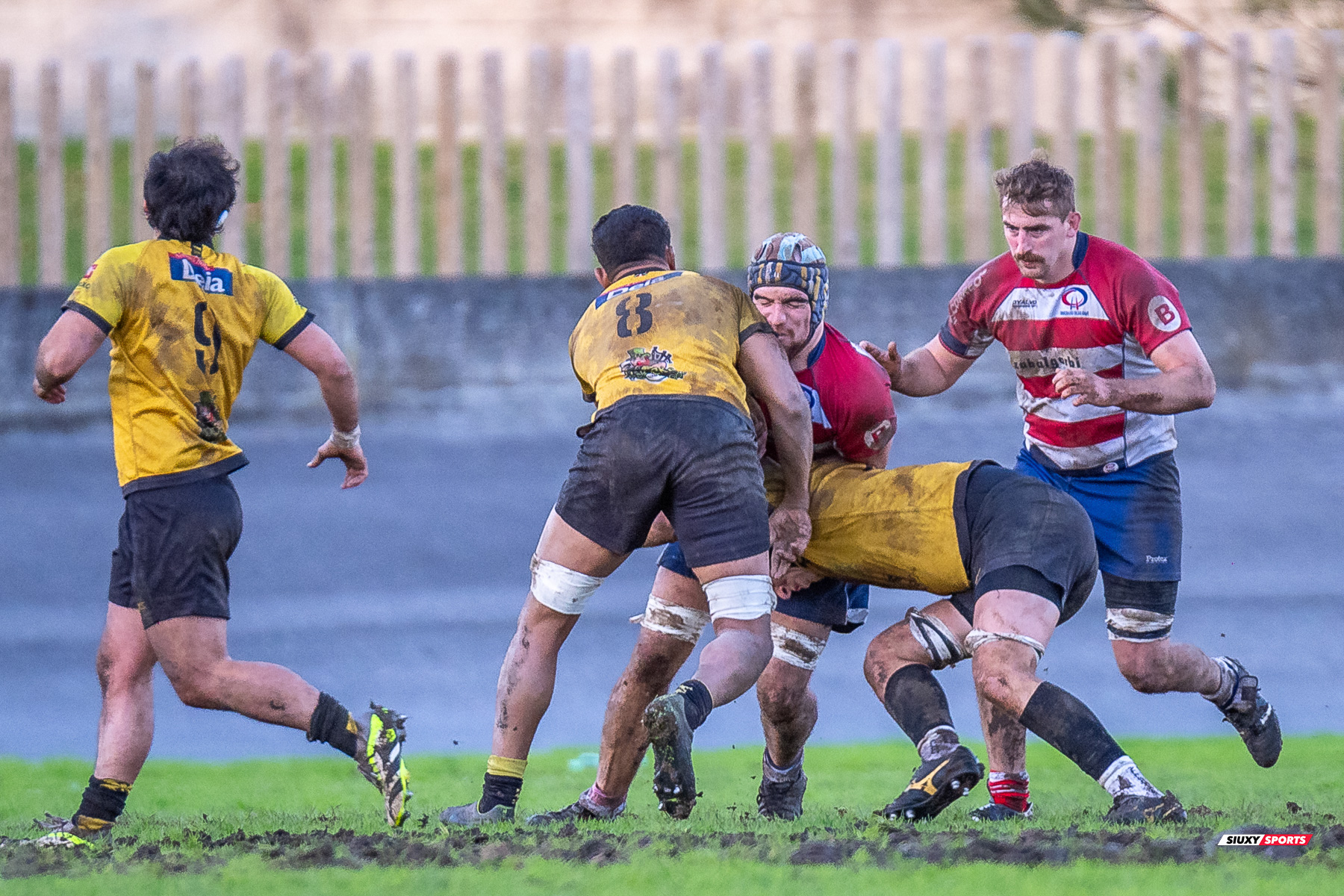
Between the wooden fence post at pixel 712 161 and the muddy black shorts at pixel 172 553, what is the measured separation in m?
6.57

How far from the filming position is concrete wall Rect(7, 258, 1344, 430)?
37.2ft

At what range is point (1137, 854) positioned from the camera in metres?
4.18

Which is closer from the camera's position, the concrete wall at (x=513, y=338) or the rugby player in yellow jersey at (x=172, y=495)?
the rugby player in yellow jersey at (x=172, y=495)

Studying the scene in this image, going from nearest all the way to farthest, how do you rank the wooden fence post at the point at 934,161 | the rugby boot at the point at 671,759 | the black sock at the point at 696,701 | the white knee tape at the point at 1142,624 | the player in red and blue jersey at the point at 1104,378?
the rugby boot at the point at 671,759
the black sock at the point at 696,701
the player in red and blue jersey at the point at 1104,378
the white knee tape at the point at 1142,624
the wooden fence post at the point at 934,161

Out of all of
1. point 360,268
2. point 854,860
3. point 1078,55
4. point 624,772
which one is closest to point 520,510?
point 360,268

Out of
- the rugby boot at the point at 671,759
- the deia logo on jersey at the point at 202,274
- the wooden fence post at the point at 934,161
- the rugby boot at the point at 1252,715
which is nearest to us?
the rugby boot at the point at 671,759

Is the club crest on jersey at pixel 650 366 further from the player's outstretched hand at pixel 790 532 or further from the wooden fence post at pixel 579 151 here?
the wooden fence post at pixel 579 151

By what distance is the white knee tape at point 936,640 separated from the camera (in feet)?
18.1

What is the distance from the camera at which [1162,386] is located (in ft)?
17.3

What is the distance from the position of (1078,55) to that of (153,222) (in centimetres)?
774

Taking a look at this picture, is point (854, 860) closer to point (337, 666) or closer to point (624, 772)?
point (624, 772)

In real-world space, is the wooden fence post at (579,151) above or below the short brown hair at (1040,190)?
above

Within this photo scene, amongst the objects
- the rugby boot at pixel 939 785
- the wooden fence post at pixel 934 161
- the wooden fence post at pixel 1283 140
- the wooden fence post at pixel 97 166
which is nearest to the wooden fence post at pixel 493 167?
the wooden fence post at pixel 97 166

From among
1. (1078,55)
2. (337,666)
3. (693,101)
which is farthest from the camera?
(693,101)
